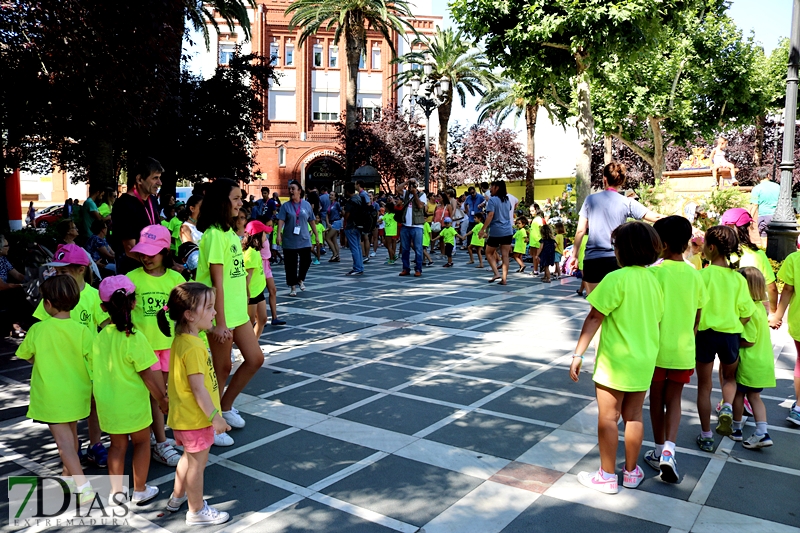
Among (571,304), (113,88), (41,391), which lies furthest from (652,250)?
(113,88)

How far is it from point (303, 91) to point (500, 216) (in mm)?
36558

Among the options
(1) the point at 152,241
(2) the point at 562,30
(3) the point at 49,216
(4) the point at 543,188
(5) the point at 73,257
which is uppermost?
(2) the point at 562,30

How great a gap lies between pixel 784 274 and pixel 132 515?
470 centimetres

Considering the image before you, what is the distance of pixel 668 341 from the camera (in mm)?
4008

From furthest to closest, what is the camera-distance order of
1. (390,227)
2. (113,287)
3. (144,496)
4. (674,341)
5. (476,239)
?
(390,227)
(476,239)
(674,341)
(144,496)
(113,287)

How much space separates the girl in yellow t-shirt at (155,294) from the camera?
4.18 meters

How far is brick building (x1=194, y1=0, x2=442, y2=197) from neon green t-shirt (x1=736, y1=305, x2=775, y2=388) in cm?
4063

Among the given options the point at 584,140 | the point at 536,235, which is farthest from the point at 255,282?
the point at 584,140

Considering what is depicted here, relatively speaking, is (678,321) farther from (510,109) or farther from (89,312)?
(510,109)

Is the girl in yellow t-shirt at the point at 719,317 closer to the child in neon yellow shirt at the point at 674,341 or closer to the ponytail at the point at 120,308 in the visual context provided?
the child in neon yellow shirt at the point at 674,341

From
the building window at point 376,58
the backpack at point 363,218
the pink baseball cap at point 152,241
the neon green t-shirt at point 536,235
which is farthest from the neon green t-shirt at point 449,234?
the building window at point 376,58

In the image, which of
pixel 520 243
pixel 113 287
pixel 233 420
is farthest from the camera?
pixel 520 243

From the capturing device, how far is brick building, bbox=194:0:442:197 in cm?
4519

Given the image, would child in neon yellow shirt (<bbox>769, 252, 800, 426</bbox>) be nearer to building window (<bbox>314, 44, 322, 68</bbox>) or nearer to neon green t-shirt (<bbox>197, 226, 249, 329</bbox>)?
neon green t-shirt (<bbox>197, 226, 249, 329</bbox>)
